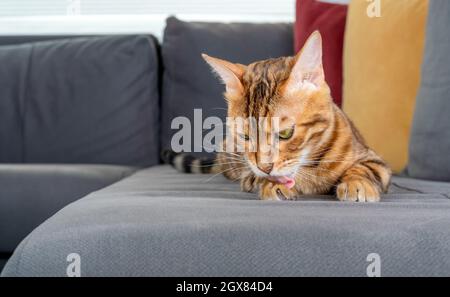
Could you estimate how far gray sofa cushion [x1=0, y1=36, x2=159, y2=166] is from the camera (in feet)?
6.26

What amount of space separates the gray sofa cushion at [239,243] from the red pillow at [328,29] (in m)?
0.83

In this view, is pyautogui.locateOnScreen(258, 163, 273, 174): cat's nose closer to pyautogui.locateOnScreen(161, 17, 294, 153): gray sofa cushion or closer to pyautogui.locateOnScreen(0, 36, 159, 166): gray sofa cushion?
pyautogui.locateOnScreen(161, 17, 294, 153): gray sofa cushion

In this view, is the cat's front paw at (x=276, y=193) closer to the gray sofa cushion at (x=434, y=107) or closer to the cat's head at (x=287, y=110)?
the cat's head at (x=287, y=110)

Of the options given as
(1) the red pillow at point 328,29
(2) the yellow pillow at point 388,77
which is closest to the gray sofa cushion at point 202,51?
(1) the red pillow at point 328,29

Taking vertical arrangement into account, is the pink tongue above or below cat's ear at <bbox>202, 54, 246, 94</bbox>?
below

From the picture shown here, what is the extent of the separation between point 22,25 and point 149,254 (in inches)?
78.3

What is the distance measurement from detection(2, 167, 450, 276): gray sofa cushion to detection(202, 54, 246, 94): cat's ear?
45 centimetres

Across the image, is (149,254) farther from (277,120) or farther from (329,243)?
(277,120)

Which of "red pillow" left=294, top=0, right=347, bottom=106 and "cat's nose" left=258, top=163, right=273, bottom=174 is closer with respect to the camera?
"cat's nose" left=258, top=163, right=273, bottom=174

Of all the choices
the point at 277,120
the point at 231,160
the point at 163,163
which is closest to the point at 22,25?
the point at 163,163

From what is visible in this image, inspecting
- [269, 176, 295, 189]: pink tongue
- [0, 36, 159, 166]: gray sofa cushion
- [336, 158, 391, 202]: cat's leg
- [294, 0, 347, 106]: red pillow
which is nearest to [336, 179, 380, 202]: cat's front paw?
[336, 158, 391, 202]: cat's leg

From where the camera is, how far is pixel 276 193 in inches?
40.8

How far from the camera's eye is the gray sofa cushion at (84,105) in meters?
1.91
